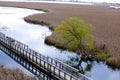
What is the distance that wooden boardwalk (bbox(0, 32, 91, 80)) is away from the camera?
28.0m

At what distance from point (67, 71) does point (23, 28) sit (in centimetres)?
3733

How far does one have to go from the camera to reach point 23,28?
6450 centimetres

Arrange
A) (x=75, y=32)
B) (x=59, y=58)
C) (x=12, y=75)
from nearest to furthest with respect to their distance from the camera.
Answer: (x=12, y=75), (x=75, y=32), (x=59, y=58)

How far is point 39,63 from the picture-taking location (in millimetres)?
33406

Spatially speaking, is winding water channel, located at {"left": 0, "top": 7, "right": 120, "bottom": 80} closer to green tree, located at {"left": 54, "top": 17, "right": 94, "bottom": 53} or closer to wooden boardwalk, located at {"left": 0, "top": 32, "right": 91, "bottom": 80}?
wooden boardwalk, located at {"left": 0, "top": 32, "right": 91, "bottom": 80}

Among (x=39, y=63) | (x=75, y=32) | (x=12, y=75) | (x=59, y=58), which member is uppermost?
(x=75, y=32)

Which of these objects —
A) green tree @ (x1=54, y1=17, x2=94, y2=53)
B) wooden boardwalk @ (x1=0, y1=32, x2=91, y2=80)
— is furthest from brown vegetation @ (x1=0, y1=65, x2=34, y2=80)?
green tree @ (x1=54, y1=17, x2=94, y2=53)

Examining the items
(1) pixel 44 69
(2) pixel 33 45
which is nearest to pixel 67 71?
(1) pixel 44 69

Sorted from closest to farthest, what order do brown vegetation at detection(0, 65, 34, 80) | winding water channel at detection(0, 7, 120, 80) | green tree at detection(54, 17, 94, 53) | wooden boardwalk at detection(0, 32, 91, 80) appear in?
brown vegetation at detection(0, 65, 34, 80) → wooden boardwalk at detection(0, 32, 91, 80) → winding water channel at detection(0, 7, 120, 80) → green tree at detection(54, 17, 94, 53)

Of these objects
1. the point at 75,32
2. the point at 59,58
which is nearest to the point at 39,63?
the point at 59,58

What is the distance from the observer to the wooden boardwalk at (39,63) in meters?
28.0

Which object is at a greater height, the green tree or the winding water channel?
the green tree

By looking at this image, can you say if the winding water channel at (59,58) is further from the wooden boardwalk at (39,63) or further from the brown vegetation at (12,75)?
the brown vegetation at (12,75)

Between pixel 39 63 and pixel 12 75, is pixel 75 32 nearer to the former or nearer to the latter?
pixel 39 63
